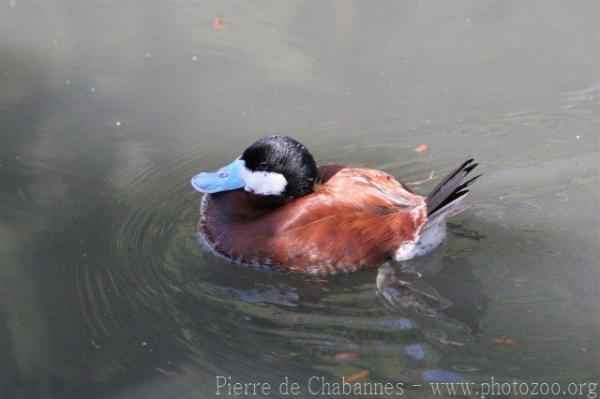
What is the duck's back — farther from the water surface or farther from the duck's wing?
the water surface

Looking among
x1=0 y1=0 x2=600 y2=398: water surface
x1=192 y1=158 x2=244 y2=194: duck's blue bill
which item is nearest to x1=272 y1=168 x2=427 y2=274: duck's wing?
x1=0 y1=0 x2=600 y2=398: water surface

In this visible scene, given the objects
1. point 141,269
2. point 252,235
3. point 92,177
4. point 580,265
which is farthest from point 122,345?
point 580,265

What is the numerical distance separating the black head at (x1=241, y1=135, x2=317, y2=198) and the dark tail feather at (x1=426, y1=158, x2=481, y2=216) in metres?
0.65

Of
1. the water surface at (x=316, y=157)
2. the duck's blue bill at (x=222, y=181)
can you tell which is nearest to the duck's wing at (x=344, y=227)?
the water surface at (x=316, y=157)

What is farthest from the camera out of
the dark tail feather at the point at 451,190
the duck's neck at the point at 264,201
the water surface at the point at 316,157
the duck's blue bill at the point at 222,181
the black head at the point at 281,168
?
the duck's blue bill at the point at 222,181

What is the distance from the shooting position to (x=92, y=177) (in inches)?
221

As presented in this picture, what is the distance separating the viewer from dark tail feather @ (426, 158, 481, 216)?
15.1 ft

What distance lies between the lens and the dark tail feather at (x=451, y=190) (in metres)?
4.60

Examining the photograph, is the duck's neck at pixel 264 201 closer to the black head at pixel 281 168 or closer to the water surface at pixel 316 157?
the black head at pixel 281 168

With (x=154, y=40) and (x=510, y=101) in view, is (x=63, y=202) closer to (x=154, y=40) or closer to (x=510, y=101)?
(x=154, y=40)

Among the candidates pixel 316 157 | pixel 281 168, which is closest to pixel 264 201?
pixel 281 168

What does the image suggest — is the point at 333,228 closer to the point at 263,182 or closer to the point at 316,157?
the point at 263,182

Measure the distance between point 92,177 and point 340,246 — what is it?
181 centimetres

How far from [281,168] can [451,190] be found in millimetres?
904
